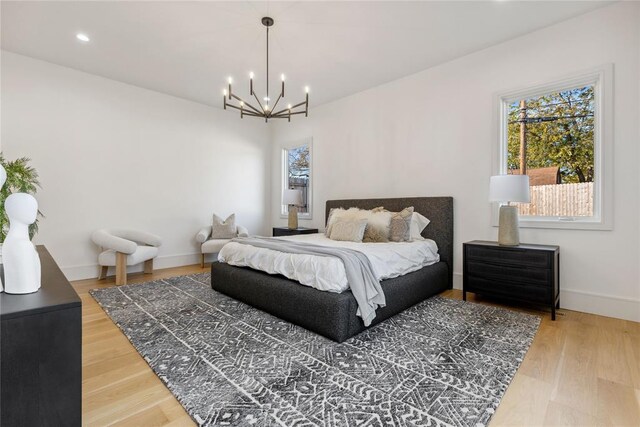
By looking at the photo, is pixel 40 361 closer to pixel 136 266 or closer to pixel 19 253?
pixel 19 253

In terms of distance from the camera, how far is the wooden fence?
304cm

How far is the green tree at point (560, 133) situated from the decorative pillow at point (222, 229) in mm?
4310

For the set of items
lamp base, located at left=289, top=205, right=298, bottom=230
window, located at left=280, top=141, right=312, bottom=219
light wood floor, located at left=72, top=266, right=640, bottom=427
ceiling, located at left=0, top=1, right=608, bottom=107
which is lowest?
light wood floor, located at left=72, top=266, right=640, bottom=427

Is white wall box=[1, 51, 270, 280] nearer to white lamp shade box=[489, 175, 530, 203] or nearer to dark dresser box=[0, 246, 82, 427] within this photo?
dark dresser box=[0, 246, 82, 427]

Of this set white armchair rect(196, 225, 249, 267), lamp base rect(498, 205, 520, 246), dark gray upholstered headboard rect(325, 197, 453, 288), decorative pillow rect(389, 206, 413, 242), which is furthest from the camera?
white armchair rect(196, 225, 249, 267)

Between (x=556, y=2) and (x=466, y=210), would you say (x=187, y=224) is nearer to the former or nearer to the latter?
A: (x=466, y=210)

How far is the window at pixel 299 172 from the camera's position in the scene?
588 centimetres

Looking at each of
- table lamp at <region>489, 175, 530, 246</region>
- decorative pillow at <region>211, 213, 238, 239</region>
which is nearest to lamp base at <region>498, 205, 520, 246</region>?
table lamp at <region>489, 175, 530, 246</region>

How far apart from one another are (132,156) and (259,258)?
316 centimetres

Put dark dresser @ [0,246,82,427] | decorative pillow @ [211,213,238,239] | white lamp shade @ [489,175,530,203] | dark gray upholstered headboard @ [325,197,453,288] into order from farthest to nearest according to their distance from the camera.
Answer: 1. decorative pillow @ [211,213,238,239]
2. dark gray upholstered headboard @ [325,197,453,288]
3. white lamp shade @ [489,175,530,203]
4. dark dresser @ [0,246,82,427]

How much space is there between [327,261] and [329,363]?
77 cm

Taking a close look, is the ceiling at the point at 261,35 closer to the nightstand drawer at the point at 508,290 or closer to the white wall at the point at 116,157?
the white wall at the point at 116,157

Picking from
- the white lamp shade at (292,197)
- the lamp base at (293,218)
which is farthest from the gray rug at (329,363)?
the white lamp shade at (292,197)

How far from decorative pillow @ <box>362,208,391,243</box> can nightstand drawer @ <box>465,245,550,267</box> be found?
3.00 ft
